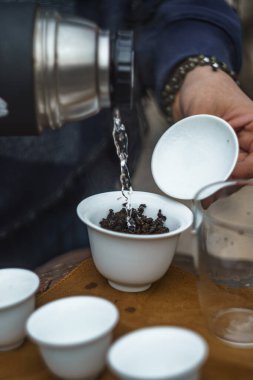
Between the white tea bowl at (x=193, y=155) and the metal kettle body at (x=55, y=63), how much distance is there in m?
0.22

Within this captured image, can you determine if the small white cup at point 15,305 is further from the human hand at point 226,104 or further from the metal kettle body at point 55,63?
the human hand at point 226,104

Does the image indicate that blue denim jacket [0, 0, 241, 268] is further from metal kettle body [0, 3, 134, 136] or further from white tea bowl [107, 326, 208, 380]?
white tea bowl [107, 326, 208, 380]

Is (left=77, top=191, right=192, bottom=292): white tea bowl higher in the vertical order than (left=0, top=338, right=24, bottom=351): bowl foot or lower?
higher

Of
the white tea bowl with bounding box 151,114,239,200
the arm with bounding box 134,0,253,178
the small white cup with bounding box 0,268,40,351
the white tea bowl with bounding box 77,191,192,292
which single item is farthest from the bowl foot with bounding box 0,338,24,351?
the arm with bounding box 134,0,253,178

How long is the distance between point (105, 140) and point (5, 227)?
213mm

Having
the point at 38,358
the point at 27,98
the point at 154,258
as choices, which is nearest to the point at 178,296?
the point at 154,258

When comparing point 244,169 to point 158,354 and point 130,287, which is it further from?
point 158,354

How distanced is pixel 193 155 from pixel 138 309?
226mm

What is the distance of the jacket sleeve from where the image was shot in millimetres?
895

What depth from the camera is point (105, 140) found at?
38.1 inches

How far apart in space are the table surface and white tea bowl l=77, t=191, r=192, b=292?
0.02 m

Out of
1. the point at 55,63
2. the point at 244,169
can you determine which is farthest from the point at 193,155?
the point at 55,63

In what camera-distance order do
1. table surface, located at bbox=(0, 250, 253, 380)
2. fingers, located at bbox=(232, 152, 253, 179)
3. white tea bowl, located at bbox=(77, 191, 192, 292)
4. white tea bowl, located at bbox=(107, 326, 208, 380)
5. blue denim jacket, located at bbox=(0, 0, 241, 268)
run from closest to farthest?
1. white tea bowl, located at bbox=(107, 326, 208, 380)
2. table surface, located at bbox=(0, 250, 253, 380)
3. white tea bowl, located at bbox=(77, 191, 192, 292)
4. fingers, located at bbox=(232, 152, 253, 179)
5. blue denim jacket, located at bbox=(0, 0, 241, 268)

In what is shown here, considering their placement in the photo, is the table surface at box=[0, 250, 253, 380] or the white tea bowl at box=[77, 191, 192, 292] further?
the white tea bowl at box=[77, 191, 192, 292]
